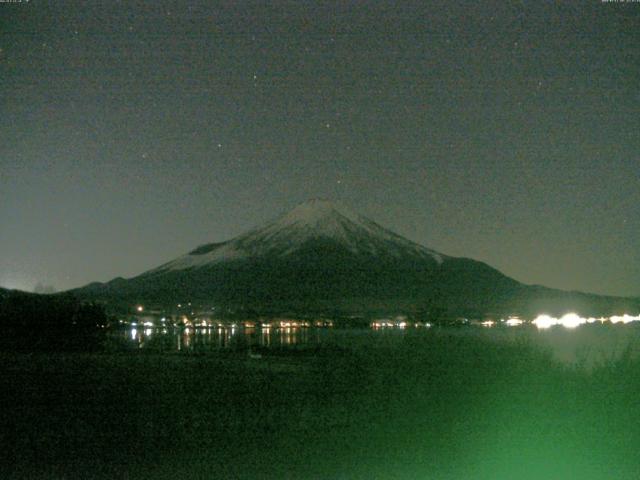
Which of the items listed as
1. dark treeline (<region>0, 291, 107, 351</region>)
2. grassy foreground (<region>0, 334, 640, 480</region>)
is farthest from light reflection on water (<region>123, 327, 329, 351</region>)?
grassy foreground (<region>0, 334, 640, 480</region>)

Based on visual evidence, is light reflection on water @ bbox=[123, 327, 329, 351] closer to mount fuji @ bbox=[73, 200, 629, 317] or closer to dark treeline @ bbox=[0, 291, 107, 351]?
dark treeline @ bbox=[0, 291, 107, 351]

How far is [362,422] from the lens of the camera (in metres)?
14.8

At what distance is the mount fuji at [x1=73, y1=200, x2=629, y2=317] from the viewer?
151 meters

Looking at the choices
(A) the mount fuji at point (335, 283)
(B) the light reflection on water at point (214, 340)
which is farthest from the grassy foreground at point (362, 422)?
(A) the mount fuji at point (335, 283)

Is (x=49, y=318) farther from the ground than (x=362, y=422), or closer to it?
farther from the ground

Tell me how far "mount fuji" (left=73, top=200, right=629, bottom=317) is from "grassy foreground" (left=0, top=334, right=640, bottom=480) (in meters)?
116

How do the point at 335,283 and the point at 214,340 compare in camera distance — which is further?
the point at 335,283

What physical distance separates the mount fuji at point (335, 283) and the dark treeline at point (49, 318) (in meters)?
59.0

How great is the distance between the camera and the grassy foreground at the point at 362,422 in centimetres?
1135

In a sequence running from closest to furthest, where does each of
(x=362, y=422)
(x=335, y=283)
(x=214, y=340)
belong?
(x=362, y=422) → (x=214, y=340) → (x=335, y=283)

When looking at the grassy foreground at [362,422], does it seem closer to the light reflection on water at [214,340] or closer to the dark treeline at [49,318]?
the light reflection on water at [214,340]

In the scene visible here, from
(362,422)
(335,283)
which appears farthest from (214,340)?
(335,283)

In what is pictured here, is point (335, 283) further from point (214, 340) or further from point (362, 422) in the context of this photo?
point (362, 422)

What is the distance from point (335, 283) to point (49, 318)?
97.5 m
